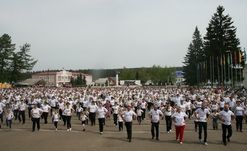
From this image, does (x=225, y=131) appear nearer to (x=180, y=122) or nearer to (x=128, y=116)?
(x=180, y=122)

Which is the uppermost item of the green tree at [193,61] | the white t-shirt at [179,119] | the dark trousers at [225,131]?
the green tree at [193,61]

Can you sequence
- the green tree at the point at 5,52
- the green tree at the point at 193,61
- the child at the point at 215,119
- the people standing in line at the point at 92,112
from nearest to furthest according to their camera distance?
the child at the point at 215,119 → the people standing in line at the point at 92,112 → the green tree at the point at 193,61 → the green tree at the point at 5,52

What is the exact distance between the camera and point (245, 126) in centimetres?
2300

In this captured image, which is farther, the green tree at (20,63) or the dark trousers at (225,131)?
the green tree at (20,63)

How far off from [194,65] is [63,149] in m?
75.9

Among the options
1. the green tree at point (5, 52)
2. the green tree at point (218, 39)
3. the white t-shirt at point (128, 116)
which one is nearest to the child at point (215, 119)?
the white t-shirt at point (128, 116)

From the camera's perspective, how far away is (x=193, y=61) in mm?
90938

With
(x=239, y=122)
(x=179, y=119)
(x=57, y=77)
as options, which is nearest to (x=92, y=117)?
(x=179, y=119)

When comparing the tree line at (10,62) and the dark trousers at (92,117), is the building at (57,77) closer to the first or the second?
the tree line at (10,62)

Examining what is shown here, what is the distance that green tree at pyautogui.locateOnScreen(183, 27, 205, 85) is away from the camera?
290 ft

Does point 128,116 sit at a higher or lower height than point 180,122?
higher

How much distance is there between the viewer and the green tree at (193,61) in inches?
3482

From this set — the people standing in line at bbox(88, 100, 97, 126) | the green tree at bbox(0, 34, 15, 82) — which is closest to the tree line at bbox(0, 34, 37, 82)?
the green tree at bbox(0, 34, 15, 82)

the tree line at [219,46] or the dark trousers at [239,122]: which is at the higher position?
the tree line at [219,46]
